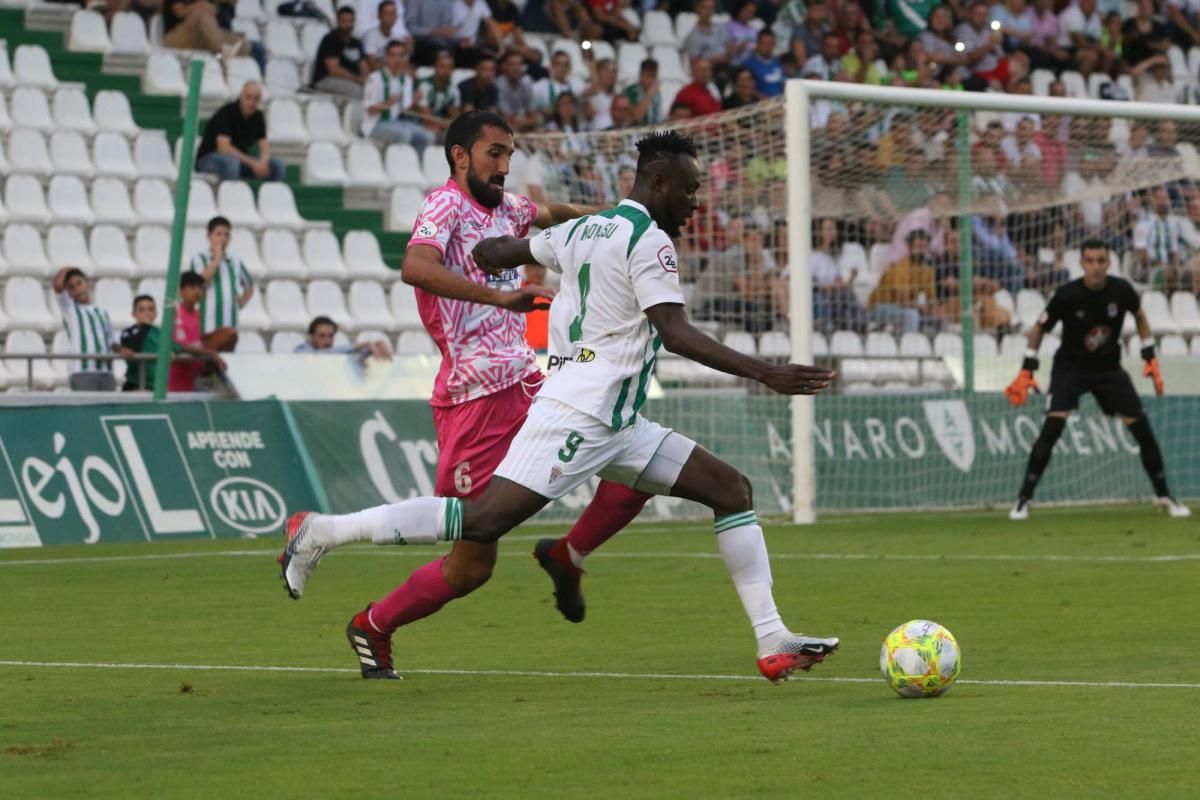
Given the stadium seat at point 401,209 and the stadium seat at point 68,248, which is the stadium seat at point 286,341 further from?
the stadium seat at point 401,209

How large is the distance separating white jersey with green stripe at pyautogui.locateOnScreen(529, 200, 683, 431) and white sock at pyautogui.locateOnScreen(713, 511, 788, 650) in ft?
1.79

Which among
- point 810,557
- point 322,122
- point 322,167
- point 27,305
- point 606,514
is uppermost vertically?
point 322,122

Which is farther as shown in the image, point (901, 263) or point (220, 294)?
point (901, 263)

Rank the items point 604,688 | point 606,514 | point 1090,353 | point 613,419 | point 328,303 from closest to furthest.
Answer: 1. point 613,419
2. point 604,688
3. point 606,514
4. point 1090,353
5. point 328,303

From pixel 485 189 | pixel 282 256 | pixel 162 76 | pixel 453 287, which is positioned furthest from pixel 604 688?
pixel 162 76

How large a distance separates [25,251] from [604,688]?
12.9m

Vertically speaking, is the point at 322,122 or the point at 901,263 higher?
the point at 322,122

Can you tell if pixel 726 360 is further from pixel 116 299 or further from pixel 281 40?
pixel 281 40

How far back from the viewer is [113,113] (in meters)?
21.5

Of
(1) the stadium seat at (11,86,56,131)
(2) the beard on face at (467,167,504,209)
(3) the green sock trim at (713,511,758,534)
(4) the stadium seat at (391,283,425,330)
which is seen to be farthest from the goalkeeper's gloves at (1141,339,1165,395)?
(3) the green sock trim at (713,511,758,534)

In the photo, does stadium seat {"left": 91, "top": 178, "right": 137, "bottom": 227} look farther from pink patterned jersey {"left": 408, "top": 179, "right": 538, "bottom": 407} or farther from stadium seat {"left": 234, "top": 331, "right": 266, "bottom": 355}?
pink patterned jersey {"left": 408, "top": 179, "right": 538, "bottom": 407}

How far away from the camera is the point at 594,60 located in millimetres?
25312

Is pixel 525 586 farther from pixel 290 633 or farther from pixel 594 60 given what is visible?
pixel 594 60

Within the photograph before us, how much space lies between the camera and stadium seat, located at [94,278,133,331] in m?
19.4
